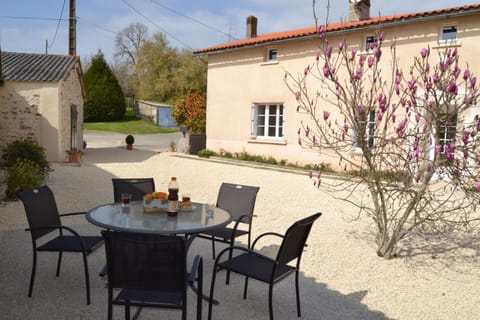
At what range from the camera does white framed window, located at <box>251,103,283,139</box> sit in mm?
14453

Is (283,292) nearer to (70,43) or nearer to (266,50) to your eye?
(266,50)

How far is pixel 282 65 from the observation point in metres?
14.1

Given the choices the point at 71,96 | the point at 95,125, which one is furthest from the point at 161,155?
the point at 95,125

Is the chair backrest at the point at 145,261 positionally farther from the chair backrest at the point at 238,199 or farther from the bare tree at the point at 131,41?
the bare tree at the point at 131,41

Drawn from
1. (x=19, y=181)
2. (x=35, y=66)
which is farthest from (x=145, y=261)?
(x=35, y=66)

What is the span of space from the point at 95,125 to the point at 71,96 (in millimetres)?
16514

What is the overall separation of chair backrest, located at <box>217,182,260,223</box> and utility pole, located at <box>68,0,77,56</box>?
15.4 metres

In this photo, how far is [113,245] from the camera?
2.71m

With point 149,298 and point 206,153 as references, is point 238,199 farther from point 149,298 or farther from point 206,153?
point 206,153

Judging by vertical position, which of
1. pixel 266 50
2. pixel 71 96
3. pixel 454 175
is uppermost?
pixel 266 50

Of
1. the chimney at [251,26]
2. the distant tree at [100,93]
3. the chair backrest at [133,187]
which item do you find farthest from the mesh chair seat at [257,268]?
the distant tree at [100,93]

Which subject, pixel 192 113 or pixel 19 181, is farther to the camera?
pixel 192 113

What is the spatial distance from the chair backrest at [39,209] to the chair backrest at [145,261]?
128 centimetres

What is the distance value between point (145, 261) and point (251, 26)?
16.6 meters
